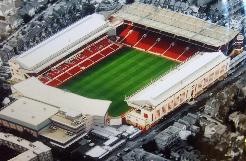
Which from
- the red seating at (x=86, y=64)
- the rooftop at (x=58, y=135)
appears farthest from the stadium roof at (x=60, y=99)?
the red seating at (x=86, y=64)

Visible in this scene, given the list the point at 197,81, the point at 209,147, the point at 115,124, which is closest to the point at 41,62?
the point at 115,124

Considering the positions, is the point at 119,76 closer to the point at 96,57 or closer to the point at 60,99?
the point at 96,57

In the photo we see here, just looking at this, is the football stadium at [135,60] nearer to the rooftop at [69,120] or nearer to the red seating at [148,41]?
the red seating at [148,41]

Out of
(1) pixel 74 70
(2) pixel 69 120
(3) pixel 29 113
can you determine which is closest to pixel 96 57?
(1) pixel 74 70

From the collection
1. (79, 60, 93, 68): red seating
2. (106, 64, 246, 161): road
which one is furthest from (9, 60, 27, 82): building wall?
(106, 64, 246, 161): road

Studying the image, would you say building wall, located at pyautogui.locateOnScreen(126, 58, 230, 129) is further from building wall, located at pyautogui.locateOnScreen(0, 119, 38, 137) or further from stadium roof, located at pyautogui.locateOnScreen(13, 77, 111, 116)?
building wall, located at pyautogui.locateOnScreen(0, 119, 38, 137)

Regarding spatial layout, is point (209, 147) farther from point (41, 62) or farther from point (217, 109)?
point (41, 62)
